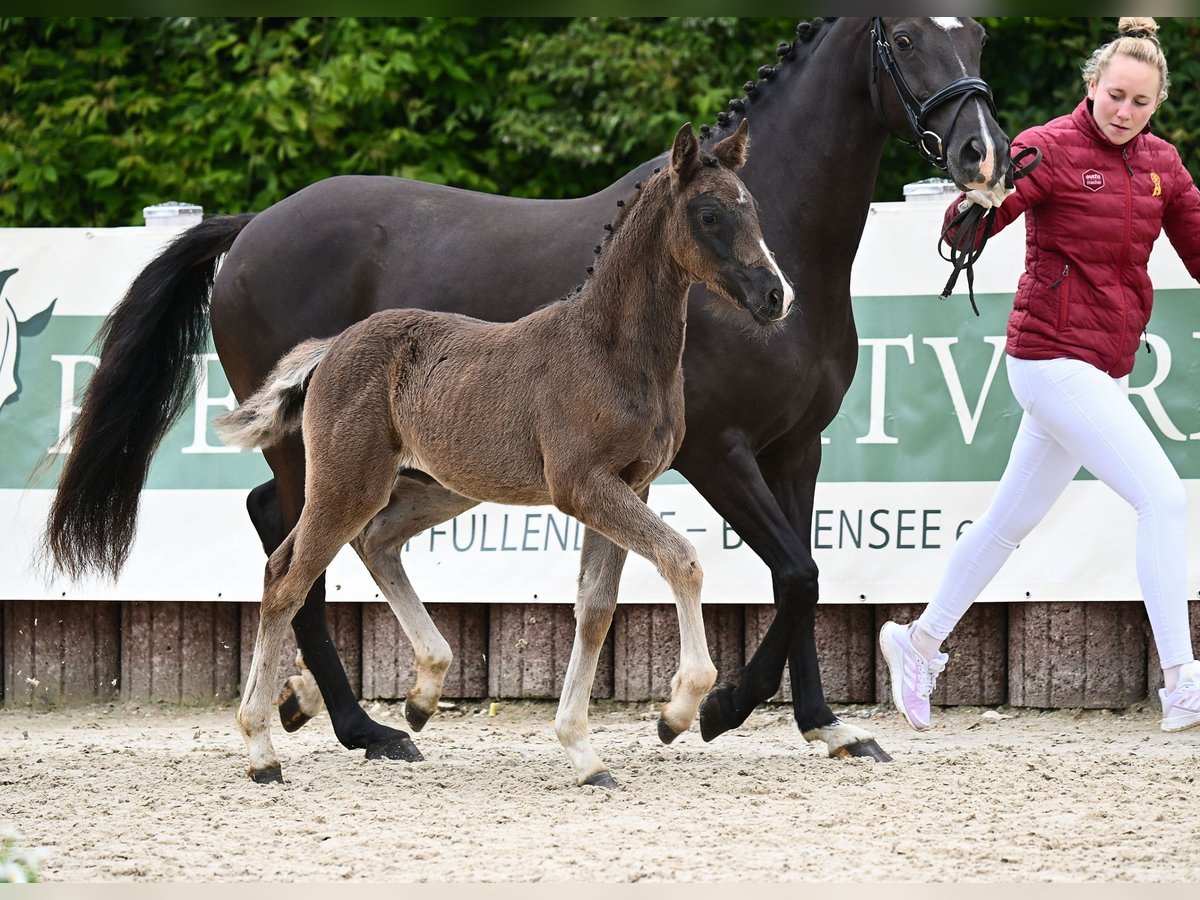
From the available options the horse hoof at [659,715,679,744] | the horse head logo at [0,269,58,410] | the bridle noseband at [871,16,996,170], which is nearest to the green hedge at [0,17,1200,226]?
the horse head logo at [0,269,58,410]

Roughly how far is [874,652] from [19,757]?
3.43 metres

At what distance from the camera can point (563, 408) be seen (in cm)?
416

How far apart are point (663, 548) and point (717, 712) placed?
3.47 ft

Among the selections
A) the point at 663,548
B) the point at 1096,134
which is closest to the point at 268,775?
the point at 663,548

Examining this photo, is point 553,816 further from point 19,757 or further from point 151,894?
point 19,757

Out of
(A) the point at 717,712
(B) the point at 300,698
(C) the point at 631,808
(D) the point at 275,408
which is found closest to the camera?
(C) the point at 631,808

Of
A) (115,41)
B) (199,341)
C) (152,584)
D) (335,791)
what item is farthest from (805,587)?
(115,41)

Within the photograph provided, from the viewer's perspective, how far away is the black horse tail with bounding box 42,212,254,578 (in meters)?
5.35

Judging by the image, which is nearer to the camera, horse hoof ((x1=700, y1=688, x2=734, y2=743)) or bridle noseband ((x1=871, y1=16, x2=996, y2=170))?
bridle noseband ((x1=871, y1=16, x2=996, y2=170))

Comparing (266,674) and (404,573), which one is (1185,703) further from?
(266,674)

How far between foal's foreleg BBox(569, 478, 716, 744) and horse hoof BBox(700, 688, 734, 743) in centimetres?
66

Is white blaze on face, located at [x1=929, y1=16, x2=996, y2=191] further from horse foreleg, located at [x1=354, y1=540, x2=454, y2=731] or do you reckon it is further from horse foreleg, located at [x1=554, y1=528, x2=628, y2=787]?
horse foreleg, located at [x1=354, y1=540, x2=454, y2=731]

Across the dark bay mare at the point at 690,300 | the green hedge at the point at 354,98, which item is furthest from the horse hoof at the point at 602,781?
the green hedge at the point at 354,98

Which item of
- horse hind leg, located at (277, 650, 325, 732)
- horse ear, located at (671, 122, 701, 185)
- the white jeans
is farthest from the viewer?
horse hind leg, located at (277, 650, 325, 732)
